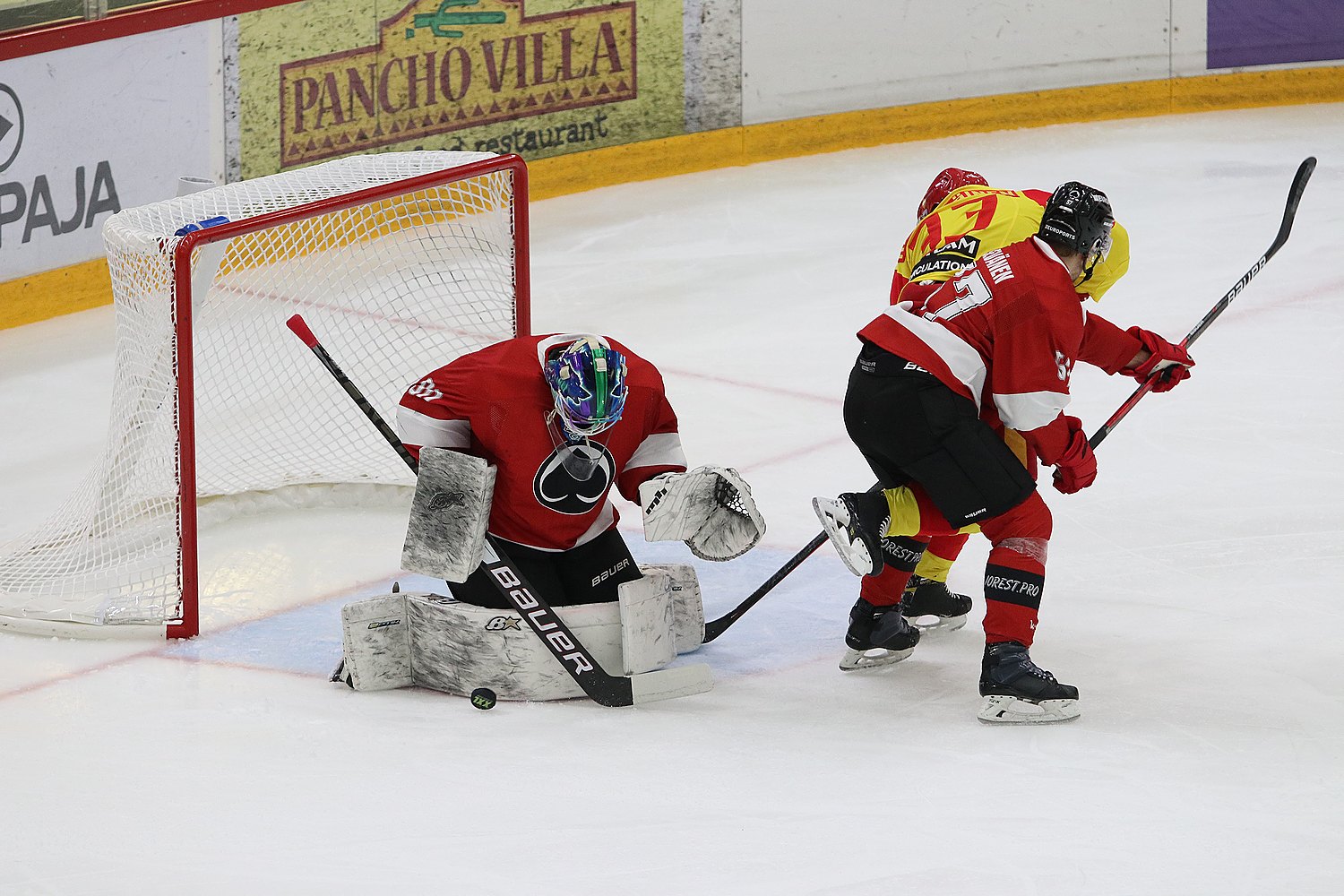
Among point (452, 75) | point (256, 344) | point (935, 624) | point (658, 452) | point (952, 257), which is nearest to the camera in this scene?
point (658, 452)

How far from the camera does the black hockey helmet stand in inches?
142

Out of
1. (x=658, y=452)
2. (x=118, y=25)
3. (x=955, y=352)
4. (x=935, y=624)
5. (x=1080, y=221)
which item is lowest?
(x=935, y=624)

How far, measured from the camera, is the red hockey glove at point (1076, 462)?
373 centimetres

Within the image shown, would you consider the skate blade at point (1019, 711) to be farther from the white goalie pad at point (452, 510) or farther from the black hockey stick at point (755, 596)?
the white goalie pad at point (452, 510)

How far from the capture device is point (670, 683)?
3.78 metres

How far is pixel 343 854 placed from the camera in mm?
3164

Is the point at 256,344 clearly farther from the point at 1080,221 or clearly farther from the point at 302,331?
the point at 1080,221

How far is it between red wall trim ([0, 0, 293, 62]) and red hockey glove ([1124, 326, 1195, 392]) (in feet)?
12.3

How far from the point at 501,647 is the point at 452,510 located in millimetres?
274

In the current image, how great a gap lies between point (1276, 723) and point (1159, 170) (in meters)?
A: 4.77

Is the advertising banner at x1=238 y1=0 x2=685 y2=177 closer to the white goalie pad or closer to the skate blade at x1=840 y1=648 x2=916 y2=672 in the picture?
the white goalie pad

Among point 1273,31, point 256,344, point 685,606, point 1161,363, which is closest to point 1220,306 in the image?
point 1161,363

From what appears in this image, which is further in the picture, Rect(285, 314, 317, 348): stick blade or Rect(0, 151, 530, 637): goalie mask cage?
Rect(0, 151, 530, 637): goalie mask cage

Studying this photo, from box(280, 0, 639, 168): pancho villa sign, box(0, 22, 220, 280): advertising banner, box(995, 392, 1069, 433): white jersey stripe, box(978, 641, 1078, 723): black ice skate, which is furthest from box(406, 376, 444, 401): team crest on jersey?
box(280, 0, 639, 168): pancho villa sign
